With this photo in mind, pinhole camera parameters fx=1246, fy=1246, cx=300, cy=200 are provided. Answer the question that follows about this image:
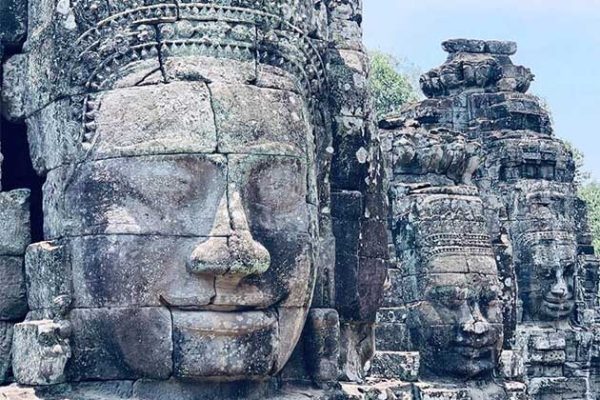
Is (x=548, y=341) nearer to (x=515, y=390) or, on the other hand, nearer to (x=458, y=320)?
(x=515, y=390)

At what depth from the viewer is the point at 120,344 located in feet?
18.9

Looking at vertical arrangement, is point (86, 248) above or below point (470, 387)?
above

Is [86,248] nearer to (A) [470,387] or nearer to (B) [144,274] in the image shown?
(B) [144,274]

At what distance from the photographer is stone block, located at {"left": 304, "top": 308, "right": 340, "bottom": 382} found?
637cm

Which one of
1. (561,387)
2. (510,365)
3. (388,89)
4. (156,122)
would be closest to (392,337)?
(510,365)

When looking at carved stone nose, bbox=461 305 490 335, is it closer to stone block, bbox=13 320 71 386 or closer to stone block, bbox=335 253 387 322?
stone block, bbox=335 253 387 322

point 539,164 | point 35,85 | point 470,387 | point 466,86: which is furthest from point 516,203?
point 35,85

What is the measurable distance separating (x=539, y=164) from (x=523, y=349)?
2.78m

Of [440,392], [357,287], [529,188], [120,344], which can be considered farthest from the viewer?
[529,188]

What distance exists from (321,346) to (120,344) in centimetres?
113

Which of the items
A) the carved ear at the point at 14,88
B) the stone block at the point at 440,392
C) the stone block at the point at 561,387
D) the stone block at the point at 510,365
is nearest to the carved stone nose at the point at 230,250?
the carved ear at the point at 14,88

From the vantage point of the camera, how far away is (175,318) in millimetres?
5715

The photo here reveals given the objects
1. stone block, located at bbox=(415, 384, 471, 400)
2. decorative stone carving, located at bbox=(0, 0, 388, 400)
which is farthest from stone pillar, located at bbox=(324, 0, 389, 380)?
stone block, located at bbox=(415, 384, 471, 400)

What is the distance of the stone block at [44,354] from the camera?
19.0 ft
